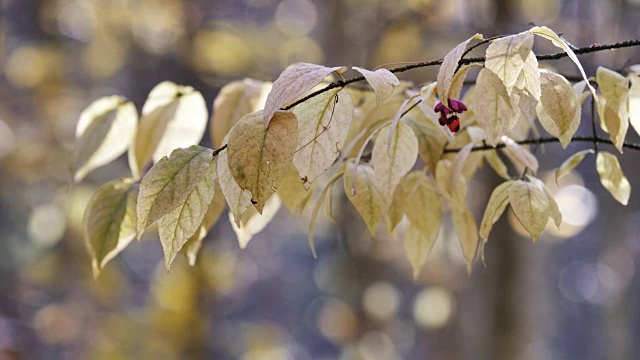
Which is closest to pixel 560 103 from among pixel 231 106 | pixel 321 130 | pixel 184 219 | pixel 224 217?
pixel 321 130

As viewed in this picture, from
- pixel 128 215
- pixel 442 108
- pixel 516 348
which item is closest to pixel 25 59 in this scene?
pixel 516 348

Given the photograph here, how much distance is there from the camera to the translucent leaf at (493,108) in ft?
1.58

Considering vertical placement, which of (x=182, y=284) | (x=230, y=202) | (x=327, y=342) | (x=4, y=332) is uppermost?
(x=230, y=202)

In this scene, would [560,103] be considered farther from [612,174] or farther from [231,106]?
[231,106]

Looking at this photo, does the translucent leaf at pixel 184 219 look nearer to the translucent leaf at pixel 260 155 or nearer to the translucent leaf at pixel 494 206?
the translucent leaf at pixel 260 155

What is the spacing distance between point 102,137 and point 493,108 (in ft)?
1.71

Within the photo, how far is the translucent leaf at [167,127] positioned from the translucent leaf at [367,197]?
0.26 meters

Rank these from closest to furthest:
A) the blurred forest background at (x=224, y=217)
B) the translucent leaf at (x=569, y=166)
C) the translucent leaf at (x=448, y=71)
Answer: the translucent leaf at (x=448, y=71) < the translucent leaf at (x=569, y=166) < the blurred forest background at (x=224, y=217)

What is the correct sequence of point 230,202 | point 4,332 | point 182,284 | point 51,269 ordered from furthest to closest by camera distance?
point 51,269, point 4,332, point 182,284, point 230,202

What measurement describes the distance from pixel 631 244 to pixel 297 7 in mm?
2647

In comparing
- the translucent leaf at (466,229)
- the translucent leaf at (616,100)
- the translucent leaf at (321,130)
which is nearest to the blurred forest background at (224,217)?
the translucent leaf at (466,229)

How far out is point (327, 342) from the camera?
255 inches

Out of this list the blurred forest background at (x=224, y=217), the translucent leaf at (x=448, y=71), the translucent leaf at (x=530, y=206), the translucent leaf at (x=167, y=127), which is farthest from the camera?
the blurred forest background at (x=224, y=217)

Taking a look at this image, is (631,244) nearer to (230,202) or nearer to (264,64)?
(264,64)
